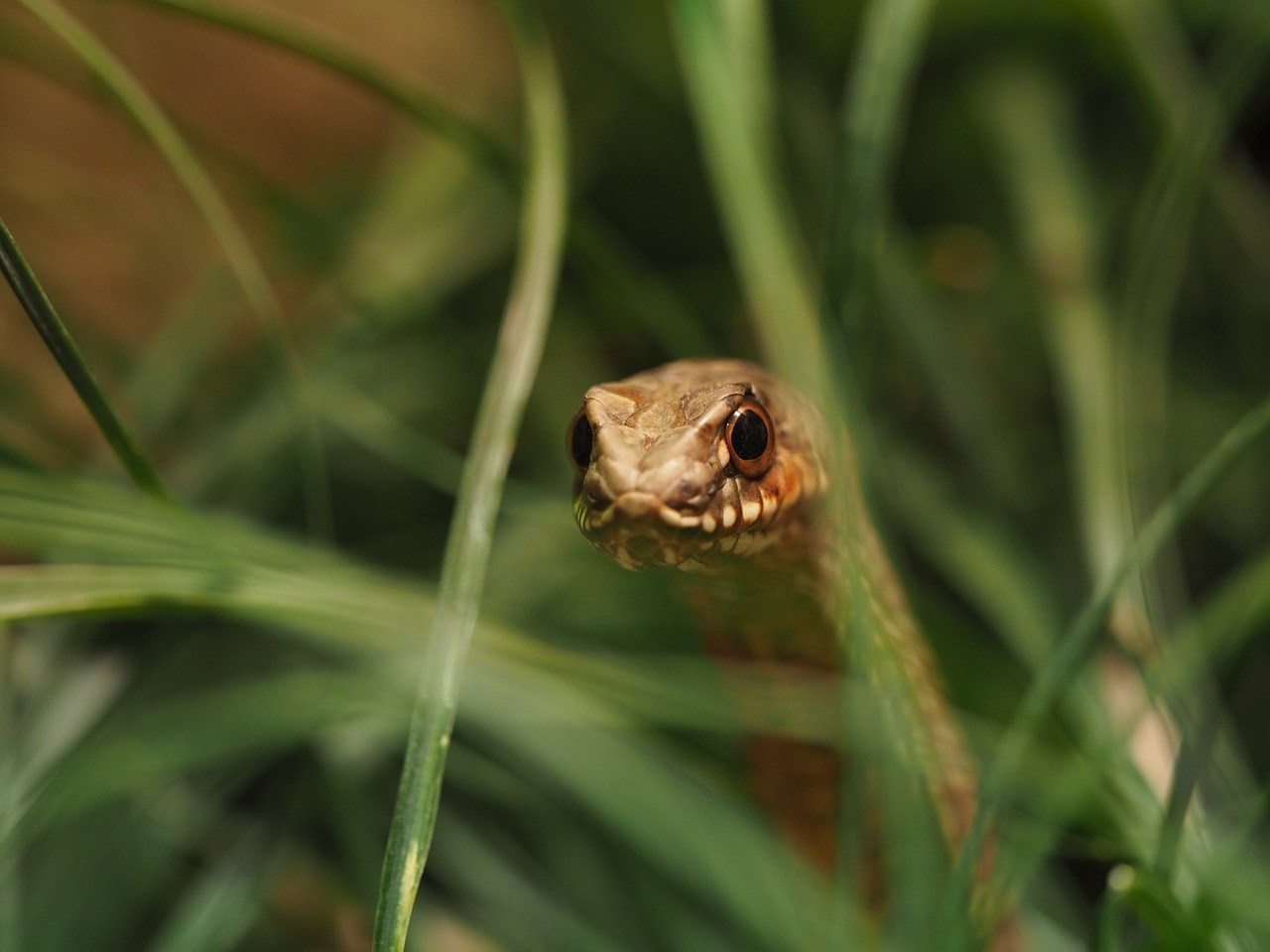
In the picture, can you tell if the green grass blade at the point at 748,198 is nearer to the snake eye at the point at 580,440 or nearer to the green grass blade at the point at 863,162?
the green grass blade at the point at 863,162

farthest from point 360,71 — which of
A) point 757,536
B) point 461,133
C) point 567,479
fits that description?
point 567,479

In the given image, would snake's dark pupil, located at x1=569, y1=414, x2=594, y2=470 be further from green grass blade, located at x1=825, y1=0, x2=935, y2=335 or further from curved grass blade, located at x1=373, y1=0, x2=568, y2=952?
green grass blade, located at x1=825, y1=0, x2=935, y2=335

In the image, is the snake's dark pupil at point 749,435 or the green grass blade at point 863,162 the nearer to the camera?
the snake's dark pupil at point 749,435

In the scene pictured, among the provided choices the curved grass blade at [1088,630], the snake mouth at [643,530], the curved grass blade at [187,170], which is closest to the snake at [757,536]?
the snake mouth at [643,530]

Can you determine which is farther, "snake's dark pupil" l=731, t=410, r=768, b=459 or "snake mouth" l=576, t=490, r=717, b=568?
"snake's dark pupil" l=731, t=410, r=768, b=459

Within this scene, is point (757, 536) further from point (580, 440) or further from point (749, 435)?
point (580, 440)

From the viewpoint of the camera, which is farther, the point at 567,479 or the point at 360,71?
the point at 567,479

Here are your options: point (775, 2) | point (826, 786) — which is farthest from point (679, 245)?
point (826, 786)

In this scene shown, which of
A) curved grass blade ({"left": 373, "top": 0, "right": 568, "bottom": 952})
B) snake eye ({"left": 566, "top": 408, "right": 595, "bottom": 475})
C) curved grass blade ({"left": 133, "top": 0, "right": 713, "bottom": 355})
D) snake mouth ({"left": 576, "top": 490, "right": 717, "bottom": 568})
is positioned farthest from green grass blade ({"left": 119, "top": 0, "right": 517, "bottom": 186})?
snake mouth ({"left": 576, "top": 490, "right": 717, "bottom": 568})
